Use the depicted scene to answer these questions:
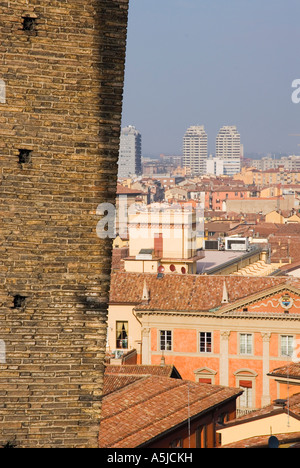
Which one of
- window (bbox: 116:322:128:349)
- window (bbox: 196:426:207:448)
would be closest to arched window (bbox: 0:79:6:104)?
window (bbox: 196:426:207:448)

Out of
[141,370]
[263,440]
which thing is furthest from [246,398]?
[263,440]

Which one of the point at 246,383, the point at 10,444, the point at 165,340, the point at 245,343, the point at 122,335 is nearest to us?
the point at 10,444

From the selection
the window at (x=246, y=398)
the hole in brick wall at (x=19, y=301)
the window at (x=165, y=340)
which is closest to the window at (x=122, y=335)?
the window at (x=165, y=340)

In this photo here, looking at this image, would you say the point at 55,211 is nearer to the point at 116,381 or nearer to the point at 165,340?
the point at 116,381

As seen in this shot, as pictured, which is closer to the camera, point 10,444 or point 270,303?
point 10,444

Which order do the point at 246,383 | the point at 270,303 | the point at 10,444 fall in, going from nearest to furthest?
the point at 10,444
the point at 246,383
the point at 270,303

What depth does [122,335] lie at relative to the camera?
33.3 m

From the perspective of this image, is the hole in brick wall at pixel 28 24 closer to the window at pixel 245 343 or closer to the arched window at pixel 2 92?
the arched window at pixel 2 92

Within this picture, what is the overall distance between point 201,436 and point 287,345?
1023 centimetres

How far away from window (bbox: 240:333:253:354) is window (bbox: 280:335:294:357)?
0.98 metres

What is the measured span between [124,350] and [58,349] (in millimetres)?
25445

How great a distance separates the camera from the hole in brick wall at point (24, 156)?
288 inches

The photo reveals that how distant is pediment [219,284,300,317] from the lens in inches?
1238
